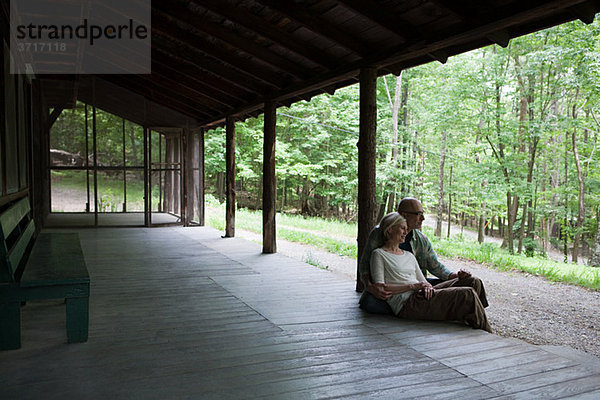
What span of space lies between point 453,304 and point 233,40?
14.2 ft

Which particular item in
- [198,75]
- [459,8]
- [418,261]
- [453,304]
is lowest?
[453,304]

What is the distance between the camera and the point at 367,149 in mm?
5250

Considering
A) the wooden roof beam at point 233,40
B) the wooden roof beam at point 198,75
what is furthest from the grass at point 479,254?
the wooden roof beam at point 233,40

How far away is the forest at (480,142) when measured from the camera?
1362 centimetres

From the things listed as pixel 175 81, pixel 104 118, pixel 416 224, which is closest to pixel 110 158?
pixel 104 118

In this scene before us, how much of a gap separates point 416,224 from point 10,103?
4617mm

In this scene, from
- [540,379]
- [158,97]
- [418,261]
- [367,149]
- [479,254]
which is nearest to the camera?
[540,379]

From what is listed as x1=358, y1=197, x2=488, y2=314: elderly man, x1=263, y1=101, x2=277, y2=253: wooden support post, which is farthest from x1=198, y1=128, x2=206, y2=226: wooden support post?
x1=358, y1=197, x2=488, y2=314: elderly man

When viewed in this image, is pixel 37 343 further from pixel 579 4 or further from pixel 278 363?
pixel 579 4

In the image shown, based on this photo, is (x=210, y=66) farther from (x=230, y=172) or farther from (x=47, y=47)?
(x=47, y=47)

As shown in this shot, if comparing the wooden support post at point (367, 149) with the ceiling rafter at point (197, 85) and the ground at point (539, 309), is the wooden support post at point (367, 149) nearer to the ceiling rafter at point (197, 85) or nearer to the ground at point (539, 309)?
the ground at point (539, 309)

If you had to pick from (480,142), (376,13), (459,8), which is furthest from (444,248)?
(459,8)

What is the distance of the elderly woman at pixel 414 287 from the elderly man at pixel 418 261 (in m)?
0.01

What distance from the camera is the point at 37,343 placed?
3469 millimetres
